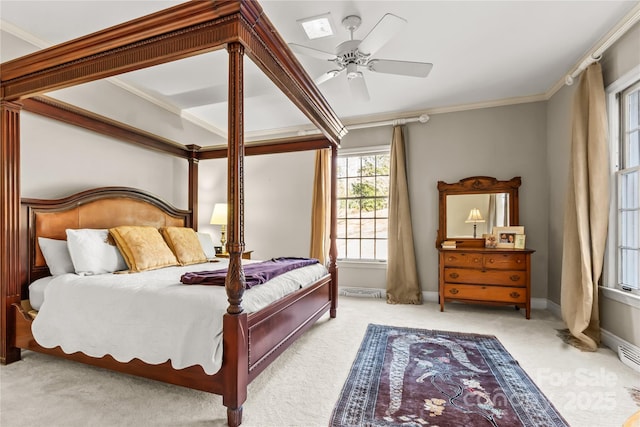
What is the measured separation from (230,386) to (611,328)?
126 inches

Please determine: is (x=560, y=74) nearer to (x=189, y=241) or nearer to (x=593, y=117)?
(x=593, y=117)

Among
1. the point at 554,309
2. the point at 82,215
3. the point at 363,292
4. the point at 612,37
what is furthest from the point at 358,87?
the point at 554,309

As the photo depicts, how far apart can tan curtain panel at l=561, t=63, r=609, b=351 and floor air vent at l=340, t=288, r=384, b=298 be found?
7.19 ft

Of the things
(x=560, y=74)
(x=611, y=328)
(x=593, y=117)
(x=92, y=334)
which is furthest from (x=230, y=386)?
(x=560, y=74)

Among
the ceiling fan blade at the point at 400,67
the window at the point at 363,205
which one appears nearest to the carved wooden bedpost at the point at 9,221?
the ceiling fan blade at the point at 400,67

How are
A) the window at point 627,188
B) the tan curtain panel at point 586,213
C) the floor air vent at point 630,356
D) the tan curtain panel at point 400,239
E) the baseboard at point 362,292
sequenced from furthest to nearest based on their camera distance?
the baseboard at point 362,292 < the tan curtain panel at point 400,239 < the tan curtain panel at point 586,213 < the window at point 627,188 < the floor air vent at point 630,356

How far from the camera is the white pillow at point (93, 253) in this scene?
2525 millimetres

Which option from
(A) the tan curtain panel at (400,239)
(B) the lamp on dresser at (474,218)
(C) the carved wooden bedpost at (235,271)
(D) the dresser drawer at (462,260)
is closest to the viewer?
(C) the carved wooden bedpost at (235,271)

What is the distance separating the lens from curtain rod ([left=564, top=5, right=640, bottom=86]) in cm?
241

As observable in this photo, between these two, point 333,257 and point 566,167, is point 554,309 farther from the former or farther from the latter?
point 333,257

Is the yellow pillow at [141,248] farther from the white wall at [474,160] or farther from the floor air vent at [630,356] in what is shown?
the floor air vent at [630,356]

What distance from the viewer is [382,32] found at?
2.13m

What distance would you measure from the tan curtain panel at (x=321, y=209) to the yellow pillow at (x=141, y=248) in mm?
2203

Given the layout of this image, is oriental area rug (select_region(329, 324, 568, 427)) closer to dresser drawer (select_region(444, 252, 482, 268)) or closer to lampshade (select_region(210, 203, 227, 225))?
dresser drawer (select_region(444, 252, 482, 268))
